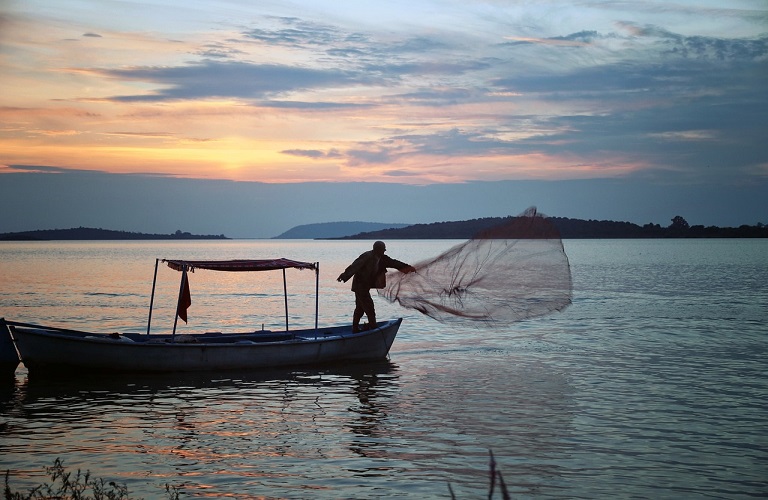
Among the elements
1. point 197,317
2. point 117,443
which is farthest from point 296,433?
point 197,317

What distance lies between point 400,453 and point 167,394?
633 cm

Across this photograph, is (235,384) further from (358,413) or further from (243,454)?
(243,454)

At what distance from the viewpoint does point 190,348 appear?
17.2 meters

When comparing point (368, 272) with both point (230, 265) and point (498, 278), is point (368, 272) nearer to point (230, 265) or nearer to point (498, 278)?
point (230, 265)

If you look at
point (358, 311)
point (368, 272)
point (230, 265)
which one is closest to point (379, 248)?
point (368, 272)

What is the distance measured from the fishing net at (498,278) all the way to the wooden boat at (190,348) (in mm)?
2783

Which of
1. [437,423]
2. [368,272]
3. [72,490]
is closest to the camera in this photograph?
[72,490]

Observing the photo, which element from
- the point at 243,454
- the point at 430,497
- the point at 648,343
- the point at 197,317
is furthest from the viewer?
the point at 197,317

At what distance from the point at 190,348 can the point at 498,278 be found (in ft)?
22.3

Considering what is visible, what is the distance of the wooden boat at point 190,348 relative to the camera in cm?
1653

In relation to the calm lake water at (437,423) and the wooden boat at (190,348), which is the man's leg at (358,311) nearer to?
the wooden boat at (190,348)

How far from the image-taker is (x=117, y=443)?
468 inches

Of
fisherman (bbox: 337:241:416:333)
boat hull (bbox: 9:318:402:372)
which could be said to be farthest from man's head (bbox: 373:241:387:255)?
boat hull (bbox: 9:318:402:372)

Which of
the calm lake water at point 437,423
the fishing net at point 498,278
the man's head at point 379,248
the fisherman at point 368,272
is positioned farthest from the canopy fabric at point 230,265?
the fishing net at point 498,278
